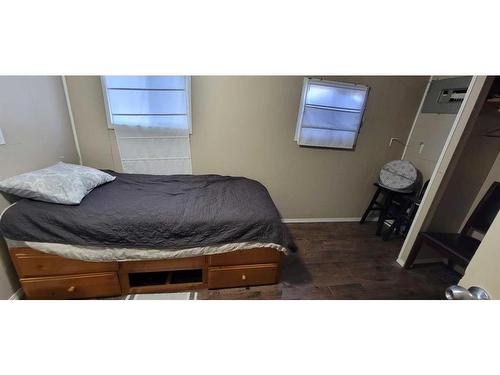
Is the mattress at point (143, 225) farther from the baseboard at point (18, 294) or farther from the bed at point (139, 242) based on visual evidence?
the baseboard at point (18, 294)

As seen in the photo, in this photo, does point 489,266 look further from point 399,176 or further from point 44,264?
point 399,176

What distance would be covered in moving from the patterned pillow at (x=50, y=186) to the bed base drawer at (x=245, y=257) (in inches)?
39.6

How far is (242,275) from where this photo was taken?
1.53 m

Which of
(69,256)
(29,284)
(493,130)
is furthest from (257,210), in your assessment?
(493,130)

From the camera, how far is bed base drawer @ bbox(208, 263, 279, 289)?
1496mm

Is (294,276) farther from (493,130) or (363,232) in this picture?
(493,130)

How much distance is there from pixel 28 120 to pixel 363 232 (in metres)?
3.40

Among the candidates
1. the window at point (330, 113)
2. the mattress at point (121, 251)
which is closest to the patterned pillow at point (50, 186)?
the mattress at point (121, 251)

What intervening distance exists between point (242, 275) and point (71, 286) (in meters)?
1.15

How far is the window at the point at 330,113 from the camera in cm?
216

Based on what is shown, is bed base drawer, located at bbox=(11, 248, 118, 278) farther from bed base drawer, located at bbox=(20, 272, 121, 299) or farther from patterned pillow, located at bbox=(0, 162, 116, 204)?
patterned pillow, located at bbox=(0, 162, 116, 204)

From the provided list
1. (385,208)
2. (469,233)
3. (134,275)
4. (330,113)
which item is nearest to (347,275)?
(385,208)

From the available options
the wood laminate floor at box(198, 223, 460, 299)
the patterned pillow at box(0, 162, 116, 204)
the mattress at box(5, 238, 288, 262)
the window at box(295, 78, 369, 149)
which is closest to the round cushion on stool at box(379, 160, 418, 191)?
the window at box(295, 78, 369, 149)

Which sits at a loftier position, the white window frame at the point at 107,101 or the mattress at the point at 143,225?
the white window frame at the point at 107,101
